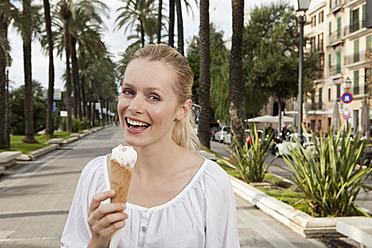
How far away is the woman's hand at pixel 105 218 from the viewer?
6.08ft

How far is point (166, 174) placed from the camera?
236cm

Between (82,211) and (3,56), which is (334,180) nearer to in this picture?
(82,211)

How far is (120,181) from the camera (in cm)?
190

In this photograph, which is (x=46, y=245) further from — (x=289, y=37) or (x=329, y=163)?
(x=289, y=37)

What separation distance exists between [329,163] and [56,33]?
45755mm

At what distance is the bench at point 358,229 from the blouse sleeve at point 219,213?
12.5 feet

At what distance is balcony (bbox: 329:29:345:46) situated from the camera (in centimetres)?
5156

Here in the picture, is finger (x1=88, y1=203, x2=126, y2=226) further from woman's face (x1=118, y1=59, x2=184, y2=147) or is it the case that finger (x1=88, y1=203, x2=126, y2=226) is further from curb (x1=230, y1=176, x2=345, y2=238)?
curb (x1=230, y1=176, x2=345, y2=238)

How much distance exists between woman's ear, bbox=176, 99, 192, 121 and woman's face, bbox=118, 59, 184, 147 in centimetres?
12

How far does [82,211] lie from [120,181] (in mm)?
510

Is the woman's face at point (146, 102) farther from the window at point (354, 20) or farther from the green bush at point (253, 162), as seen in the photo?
the window at point (354, 20)

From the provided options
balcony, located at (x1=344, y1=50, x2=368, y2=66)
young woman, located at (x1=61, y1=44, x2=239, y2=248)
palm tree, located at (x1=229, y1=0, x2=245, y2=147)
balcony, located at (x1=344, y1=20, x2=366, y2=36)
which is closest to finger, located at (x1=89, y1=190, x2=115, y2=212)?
young woman, located at (x1=61, y1=44, x2=239, y2=248)

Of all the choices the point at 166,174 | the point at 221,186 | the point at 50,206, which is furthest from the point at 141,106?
the point at 50,206

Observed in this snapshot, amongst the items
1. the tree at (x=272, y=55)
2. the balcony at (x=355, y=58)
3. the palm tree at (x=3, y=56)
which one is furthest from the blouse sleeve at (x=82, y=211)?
the balcony at (x=355, y=58)
